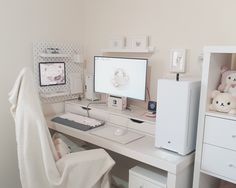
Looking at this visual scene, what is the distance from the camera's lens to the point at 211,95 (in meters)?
1.52

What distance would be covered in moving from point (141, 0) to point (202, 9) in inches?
22.8

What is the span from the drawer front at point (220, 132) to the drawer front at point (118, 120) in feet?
2.32

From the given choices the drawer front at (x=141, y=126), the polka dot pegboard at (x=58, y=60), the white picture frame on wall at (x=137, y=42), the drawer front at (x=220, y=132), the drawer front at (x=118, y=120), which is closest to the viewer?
the drawer front at (x=220, y=132)

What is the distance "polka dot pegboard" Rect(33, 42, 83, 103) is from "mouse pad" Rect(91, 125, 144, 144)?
0.72 metres

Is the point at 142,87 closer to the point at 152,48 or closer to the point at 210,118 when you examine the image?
the point at 152,48

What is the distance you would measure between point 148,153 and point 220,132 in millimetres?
454

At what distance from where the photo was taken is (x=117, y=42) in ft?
7.66

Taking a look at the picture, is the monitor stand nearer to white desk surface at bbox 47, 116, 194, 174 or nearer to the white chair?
white desk surface at bbox 47, 116, 194, 174

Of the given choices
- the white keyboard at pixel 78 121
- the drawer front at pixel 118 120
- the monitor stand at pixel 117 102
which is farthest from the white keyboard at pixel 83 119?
the monitor stand at pixel 117 102

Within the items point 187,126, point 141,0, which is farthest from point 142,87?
point 141,0

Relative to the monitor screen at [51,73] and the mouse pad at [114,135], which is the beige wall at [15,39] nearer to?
the monitor screen at [51,73]

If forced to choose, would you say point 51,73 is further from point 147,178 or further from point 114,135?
point 147,178

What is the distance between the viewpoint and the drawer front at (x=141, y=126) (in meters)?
1.85

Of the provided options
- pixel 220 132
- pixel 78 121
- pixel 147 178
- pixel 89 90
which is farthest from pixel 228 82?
pixel 89 90
